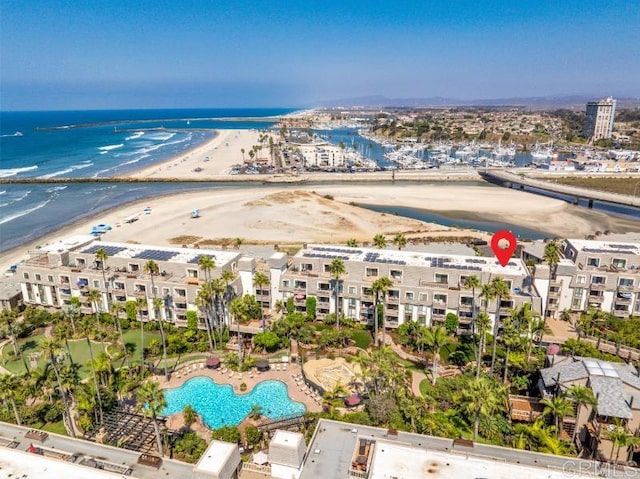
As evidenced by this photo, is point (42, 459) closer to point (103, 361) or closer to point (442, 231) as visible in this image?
point (103, 361)

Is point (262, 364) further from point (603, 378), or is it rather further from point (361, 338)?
point (603, 378)

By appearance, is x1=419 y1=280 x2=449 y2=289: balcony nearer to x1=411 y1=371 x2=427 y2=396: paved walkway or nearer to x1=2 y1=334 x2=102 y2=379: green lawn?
x1=411 y1=371 x2=427 y2=396: paved walkway

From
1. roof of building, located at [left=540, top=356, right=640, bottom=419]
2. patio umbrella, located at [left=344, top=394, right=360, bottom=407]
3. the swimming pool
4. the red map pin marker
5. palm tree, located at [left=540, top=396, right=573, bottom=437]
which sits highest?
the red map pin marker

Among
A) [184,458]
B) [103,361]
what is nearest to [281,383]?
[184,458]

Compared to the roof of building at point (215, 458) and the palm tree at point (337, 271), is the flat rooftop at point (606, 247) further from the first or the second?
the roof of building at point (215, 458)

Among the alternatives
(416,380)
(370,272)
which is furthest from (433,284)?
(416,380)

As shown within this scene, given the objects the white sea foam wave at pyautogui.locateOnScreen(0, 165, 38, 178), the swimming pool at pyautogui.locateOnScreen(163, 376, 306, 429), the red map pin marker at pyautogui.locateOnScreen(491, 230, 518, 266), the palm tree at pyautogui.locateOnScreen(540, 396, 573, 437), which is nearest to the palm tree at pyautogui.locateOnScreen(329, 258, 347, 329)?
the swimming pool at pyautogui.locateOnScreen(163, 376, 306, 429)

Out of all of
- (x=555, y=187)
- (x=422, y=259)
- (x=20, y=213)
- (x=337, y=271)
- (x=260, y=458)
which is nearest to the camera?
(x=260, y=458)
